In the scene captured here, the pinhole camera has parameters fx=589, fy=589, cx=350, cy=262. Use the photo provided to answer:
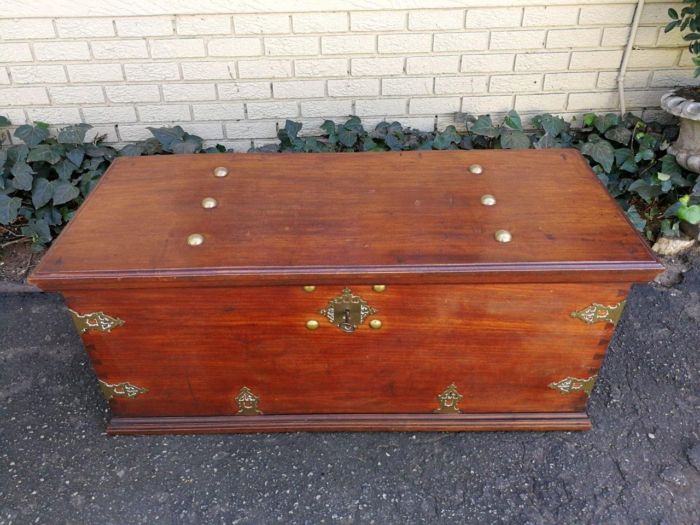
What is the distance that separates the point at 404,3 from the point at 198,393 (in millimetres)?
1809

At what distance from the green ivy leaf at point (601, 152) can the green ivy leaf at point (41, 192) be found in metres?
2.45

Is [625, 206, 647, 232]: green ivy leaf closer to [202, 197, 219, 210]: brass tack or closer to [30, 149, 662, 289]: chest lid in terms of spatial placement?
[30, 149, 662, 289]: chest lid

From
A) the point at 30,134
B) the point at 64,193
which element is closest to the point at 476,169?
the point at 64,193

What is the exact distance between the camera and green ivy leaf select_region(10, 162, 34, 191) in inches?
103

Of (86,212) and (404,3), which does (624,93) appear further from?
(86,212)

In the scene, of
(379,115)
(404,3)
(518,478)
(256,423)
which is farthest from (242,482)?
(404,3)

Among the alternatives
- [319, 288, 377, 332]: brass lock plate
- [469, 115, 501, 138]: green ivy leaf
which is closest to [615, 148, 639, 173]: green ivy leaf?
[469, 115, 501, 138]: green ivy leaf

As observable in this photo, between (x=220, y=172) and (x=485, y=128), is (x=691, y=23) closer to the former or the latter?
(x=485, y=128)

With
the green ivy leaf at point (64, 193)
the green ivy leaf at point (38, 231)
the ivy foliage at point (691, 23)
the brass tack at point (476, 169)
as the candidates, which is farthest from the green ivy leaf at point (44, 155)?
the ivy foliage at point (691, 23)

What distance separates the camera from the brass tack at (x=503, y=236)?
1588mm

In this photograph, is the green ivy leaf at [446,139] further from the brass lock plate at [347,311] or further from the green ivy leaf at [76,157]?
the green ivy leaf at [76,157]

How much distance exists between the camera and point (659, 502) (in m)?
1.72

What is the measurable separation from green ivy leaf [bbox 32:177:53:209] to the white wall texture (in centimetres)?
32

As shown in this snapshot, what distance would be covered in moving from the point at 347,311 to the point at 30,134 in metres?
1.94
